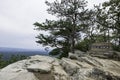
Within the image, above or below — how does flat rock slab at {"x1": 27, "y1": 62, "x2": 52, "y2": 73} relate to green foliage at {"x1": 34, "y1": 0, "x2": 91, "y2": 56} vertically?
below

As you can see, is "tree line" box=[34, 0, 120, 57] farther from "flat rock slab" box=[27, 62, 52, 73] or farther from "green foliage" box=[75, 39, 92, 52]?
"flat rock slab" box=[27, 62, 52, 73]

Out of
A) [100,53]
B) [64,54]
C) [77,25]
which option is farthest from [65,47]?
[100,53]

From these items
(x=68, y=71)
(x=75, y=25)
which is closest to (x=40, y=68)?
(x=68, y=71)

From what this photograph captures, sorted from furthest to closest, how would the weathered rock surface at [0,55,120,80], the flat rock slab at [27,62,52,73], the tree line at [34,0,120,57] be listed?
the tree line at [34,0,120,57]
the flat rock slab at [27,62,52,73]
the weathered rock surface at [0,55,120,80]

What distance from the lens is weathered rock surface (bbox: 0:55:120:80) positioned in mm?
14905

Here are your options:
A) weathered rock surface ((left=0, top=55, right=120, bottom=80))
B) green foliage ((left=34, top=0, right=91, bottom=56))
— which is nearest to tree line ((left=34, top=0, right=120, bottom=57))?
green foliage ((left=34, top=0, right=91, bottom=56))

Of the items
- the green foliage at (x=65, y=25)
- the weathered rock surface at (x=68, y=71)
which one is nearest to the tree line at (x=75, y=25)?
the green foliage at (x=65, y=25)

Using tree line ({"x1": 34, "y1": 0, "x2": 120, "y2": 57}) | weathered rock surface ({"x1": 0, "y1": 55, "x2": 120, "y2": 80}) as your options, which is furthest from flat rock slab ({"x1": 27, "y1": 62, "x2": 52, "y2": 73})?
tree line ({"x1": 34, "y1": 0, "x2": 120, "y2": 57})

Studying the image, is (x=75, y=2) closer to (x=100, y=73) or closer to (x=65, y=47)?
(x=65, y=47)

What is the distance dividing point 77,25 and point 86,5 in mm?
3177

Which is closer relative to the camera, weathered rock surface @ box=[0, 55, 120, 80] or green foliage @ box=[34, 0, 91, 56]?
weathered rock surface @ box=[0, 55, 120, 80]

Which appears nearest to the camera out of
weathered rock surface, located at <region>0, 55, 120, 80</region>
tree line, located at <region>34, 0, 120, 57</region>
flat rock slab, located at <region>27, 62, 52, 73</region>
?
weathered rock surface, located at <region>0, 55, 120, 80</region>

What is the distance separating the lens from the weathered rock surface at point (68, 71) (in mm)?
14905

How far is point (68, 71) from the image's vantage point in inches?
677
